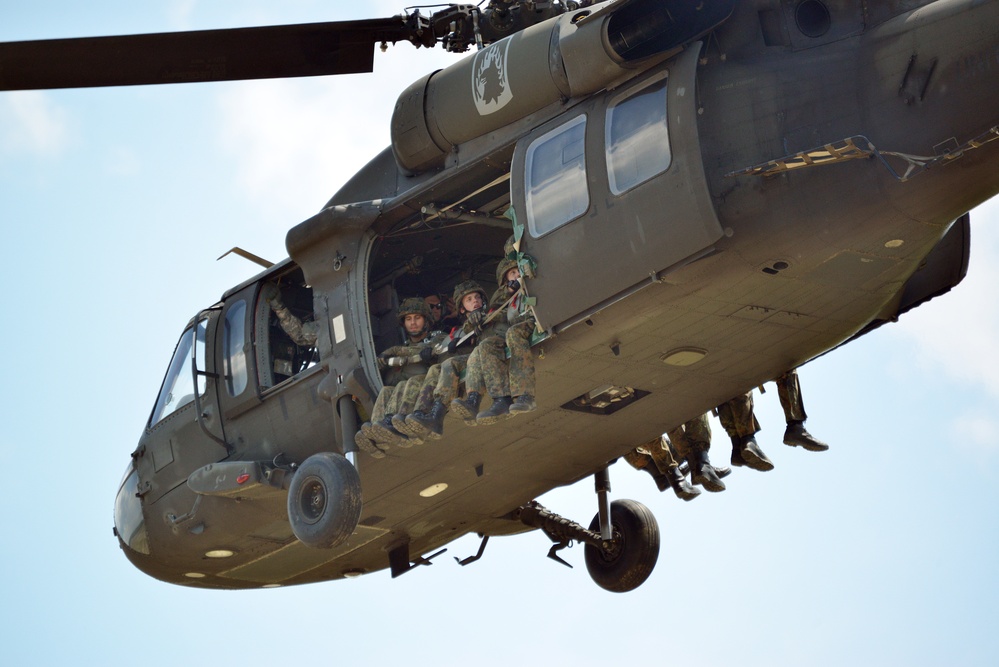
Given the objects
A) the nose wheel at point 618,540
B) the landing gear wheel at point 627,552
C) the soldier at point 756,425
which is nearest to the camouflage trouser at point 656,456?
the soldier at point 756,425

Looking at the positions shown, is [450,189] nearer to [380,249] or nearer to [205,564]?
[380,249]

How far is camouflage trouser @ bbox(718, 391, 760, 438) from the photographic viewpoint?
40.9 feet

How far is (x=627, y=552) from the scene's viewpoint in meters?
14.8

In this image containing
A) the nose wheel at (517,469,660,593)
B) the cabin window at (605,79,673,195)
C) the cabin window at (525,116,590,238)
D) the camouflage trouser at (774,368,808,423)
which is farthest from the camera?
the nose wheel at (517,469,660,593)

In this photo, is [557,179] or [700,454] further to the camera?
[700,454]

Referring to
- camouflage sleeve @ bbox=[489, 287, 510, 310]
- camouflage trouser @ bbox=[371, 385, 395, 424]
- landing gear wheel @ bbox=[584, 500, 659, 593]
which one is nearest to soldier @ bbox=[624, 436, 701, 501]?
landing gear wheel @ bbox=[584, 500, 659, 593]

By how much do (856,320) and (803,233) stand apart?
139 centimetres

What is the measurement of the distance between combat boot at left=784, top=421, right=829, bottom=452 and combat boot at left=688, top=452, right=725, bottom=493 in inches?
44.9

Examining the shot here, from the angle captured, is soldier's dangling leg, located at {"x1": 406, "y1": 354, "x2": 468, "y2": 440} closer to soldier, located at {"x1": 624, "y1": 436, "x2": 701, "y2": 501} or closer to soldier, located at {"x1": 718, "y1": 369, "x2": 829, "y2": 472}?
soldier, located at {"x1": 718, "y1": 369, "x2": 829, "y2": 472}

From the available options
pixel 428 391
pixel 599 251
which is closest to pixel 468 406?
pixel 428 391

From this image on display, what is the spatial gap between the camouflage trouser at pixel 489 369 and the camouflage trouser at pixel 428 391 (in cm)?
37

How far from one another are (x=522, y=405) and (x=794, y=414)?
99.2 inches

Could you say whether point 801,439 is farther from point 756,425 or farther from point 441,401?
point 441,401

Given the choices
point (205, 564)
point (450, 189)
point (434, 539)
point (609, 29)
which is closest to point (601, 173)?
point (609, 29)
